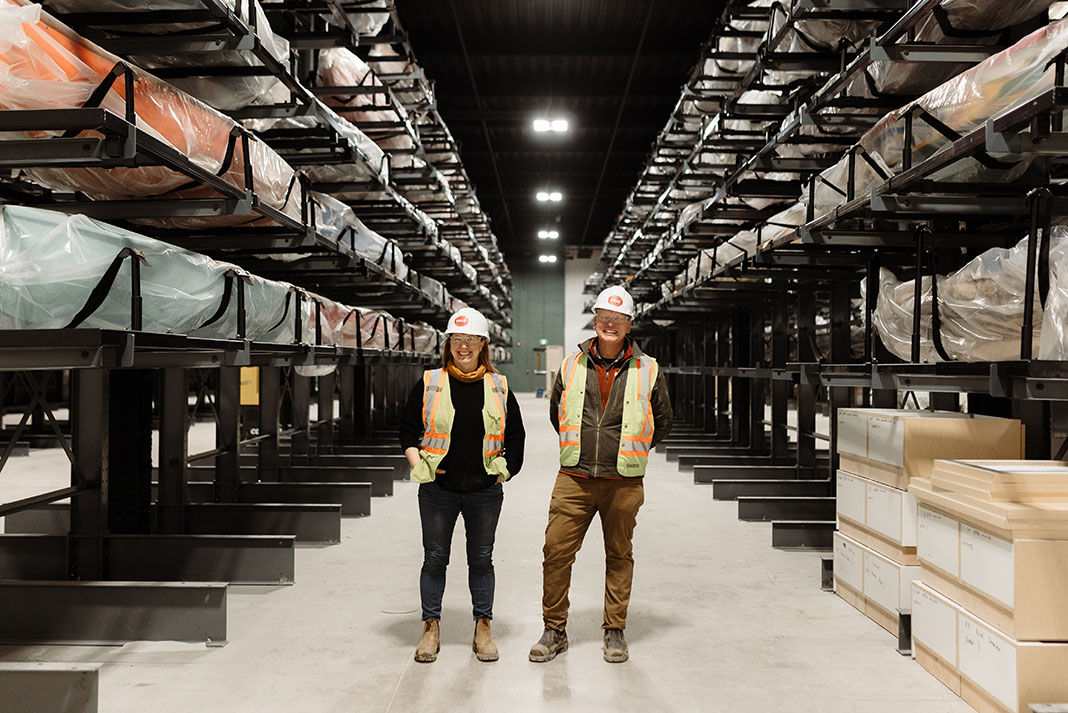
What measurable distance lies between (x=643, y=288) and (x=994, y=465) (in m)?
13.5

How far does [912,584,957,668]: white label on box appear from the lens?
3719mm

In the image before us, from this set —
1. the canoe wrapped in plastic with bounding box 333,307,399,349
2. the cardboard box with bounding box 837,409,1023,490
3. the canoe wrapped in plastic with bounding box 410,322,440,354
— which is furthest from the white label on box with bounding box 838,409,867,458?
the canoe wrapped in plastic with bounding box 410,322,440,354

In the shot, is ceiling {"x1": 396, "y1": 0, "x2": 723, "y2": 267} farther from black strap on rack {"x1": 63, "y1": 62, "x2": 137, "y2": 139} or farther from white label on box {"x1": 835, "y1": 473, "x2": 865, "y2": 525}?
black strap on rack {"x1": 63, "y1": 62, "x2": 137, "y2": 139}

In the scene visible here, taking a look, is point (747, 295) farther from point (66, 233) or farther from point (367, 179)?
point (66, 233)

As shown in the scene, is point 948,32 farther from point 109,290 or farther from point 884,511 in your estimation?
point 109,290

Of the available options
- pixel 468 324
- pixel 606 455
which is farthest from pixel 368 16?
pixel 606 455

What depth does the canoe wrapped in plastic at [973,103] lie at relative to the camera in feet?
10.7

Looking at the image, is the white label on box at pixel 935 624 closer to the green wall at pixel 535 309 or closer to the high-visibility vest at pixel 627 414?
the high-visibility vest at pixel 627 414

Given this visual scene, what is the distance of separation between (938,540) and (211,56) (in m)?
4.89

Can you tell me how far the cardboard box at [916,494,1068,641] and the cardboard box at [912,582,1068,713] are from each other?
6cm

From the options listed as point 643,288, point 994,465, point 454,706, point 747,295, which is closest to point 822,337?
point 643,288

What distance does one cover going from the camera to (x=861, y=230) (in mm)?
5363

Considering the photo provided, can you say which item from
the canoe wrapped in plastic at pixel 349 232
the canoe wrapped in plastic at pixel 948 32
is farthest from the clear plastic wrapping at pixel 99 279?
the canoe wrapped in plastic at pixel 948 32

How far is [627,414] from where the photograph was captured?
4094 mm
